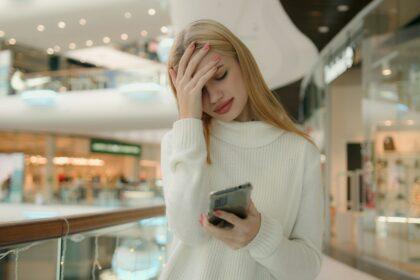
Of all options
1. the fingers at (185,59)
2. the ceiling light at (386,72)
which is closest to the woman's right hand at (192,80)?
the fingers at (185,59)

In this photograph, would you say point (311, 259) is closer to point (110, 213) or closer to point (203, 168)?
point (203, 168)

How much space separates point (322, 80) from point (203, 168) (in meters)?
10.9

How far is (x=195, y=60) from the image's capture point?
A: 1038mm

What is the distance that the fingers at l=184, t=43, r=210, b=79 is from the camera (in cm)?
104

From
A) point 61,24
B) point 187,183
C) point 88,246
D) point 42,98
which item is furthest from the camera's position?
point 42,98

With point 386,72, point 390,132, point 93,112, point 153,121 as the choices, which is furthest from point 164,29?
point 390,132

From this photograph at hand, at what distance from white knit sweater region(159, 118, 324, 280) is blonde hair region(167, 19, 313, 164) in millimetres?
21

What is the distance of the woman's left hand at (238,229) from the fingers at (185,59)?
320mm

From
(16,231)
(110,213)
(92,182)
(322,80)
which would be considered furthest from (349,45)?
(92,182)

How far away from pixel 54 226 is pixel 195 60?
37.9 inches

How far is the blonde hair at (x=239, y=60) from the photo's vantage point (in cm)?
107

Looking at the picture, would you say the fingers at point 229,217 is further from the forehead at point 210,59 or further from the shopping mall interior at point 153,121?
the forehead at point 210,59

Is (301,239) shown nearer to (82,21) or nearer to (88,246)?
(88,246)

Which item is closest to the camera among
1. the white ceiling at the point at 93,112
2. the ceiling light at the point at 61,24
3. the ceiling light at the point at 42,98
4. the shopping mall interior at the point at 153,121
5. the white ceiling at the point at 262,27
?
the shopping mall interior at the point at 153,121
